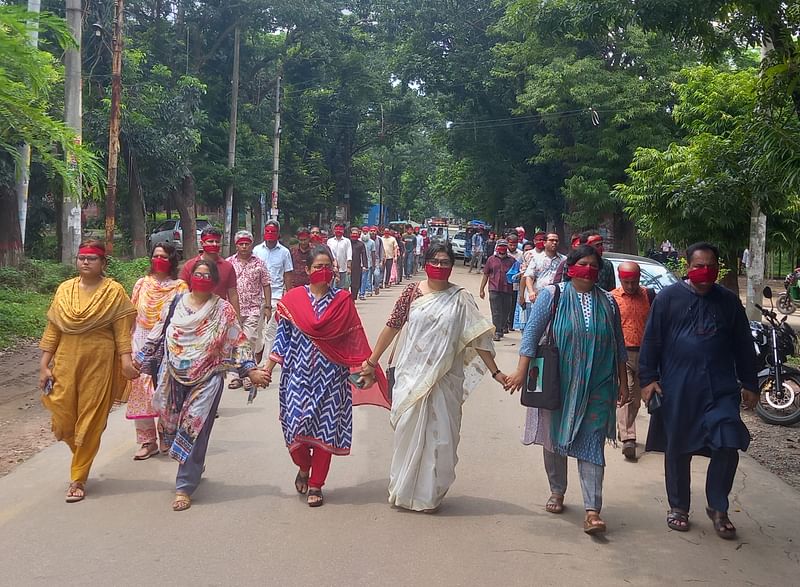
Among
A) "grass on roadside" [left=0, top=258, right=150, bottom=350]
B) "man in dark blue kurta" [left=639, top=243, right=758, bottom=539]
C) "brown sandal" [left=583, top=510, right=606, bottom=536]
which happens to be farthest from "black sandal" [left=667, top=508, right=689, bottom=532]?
"grass on roadside" [left=0, top=258, right=150, bottom=350]

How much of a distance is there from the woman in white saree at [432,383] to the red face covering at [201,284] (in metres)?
1.24

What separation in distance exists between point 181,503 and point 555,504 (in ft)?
7.74

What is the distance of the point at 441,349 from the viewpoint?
5.58 meters

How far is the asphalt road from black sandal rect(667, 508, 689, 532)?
53 mm

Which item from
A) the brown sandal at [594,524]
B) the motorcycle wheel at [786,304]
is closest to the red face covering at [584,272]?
the brown sandal at [594,524]

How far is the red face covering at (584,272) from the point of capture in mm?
5375

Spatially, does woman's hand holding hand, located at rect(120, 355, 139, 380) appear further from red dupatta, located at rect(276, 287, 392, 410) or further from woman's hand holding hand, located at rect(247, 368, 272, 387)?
red dupatta, located at rect(276, 287, 392, 410)

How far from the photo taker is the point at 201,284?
19.2ft

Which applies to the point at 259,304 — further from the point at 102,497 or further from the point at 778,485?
the point at 778,485

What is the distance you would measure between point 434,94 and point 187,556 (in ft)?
124

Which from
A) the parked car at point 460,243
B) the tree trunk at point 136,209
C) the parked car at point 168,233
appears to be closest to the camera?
the tree trunk at point 136,209

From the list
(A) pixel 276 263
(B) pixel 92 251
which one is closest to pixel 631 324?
(B) pixel 92 251

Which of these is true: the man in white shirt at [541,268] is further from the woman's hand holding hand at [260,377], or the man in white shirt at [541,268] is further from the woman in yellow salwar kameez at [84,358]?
the woman in yellow salwar kameez at [84,358]

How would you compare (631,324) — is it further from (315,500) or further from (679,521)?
(315,500)
